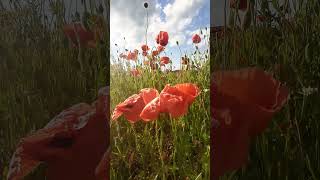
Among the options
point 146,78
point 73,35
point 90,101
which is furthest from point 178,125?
point 73,35

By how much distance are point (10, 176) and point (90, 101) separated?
292mm

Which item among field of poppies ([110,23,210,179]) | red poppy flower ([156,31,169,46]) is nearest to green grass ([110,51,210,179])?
field of poppies ([110,23,210,179])

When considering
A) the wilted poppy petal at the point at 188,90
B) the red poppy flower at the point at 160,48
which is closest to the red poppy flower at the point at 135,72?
the red poppy flower at the point at 160,48

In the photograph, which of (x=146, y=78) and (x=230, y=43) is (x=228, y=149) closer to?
(x=230, y=43)

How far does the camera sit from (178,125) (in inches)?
67.3

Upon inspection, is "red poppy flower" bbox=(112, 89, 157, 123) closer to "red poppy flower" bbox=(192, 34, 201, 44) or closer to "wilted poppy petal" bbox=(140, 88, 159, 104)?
"wilted poppy petal" bbox=(140, 88, 159, 104)

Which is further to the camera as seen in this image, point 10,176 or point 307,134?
point 10,176

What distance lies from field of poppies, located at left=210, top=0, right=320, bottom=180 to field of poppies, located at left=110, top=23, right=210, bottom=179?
196mm

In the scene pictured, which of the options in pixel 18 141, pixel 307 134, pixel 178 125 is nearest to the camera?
pixel 307 134

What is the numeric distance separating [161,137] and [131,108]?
125mm

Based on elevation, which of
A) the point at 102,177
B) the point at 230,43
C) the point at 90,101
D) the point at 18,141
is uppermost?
the point at 230,43

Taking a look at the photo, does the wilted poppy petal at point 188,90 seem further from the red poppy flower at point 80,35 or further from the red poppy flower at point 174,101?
the red poppy flower at point 80,35

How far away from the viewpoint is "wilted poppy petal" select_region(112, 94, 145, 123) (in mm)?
1667

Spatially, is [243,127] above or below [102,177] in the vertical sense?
above
